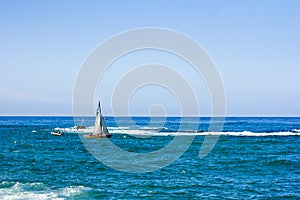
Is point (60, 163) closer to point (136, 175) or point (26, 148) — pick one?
point (136, 175)

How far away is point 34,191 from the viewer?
1350 inches

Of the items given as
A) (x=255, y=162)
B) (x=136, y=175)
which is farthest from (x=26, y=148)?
(x=255, y=162)

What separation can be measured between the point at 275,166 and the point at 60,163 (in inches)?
1035

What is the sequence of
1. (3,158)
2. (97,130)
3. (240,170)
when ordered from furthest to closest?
1. (97,130)
2. (3,158)
3. (240,170)

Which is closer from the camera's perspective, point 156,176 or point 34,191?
point 34,191

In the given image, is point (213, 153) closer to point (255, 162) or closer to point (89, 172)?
point (255, 162)

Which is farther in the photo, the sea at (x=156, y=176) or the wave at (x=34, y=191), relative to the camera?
the sea at (x=156, y=176)

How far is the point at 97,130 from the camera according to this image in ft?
286

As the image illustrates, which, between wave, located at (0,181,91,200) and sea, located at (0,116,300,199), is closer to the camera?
wave, located at (0,181,91,200)

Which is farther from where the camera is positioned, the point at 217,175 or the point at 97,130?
the point at 97,130

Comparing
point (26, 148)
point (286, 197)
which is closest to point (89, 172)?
point (286, 197)

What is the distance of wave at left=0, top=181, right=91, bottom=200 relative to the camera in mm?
32375

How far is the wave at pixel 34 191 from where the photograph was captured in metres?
32.4

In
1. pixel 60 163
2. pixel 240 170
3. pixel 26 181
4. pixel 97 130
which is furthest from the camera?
pixel 97 130
